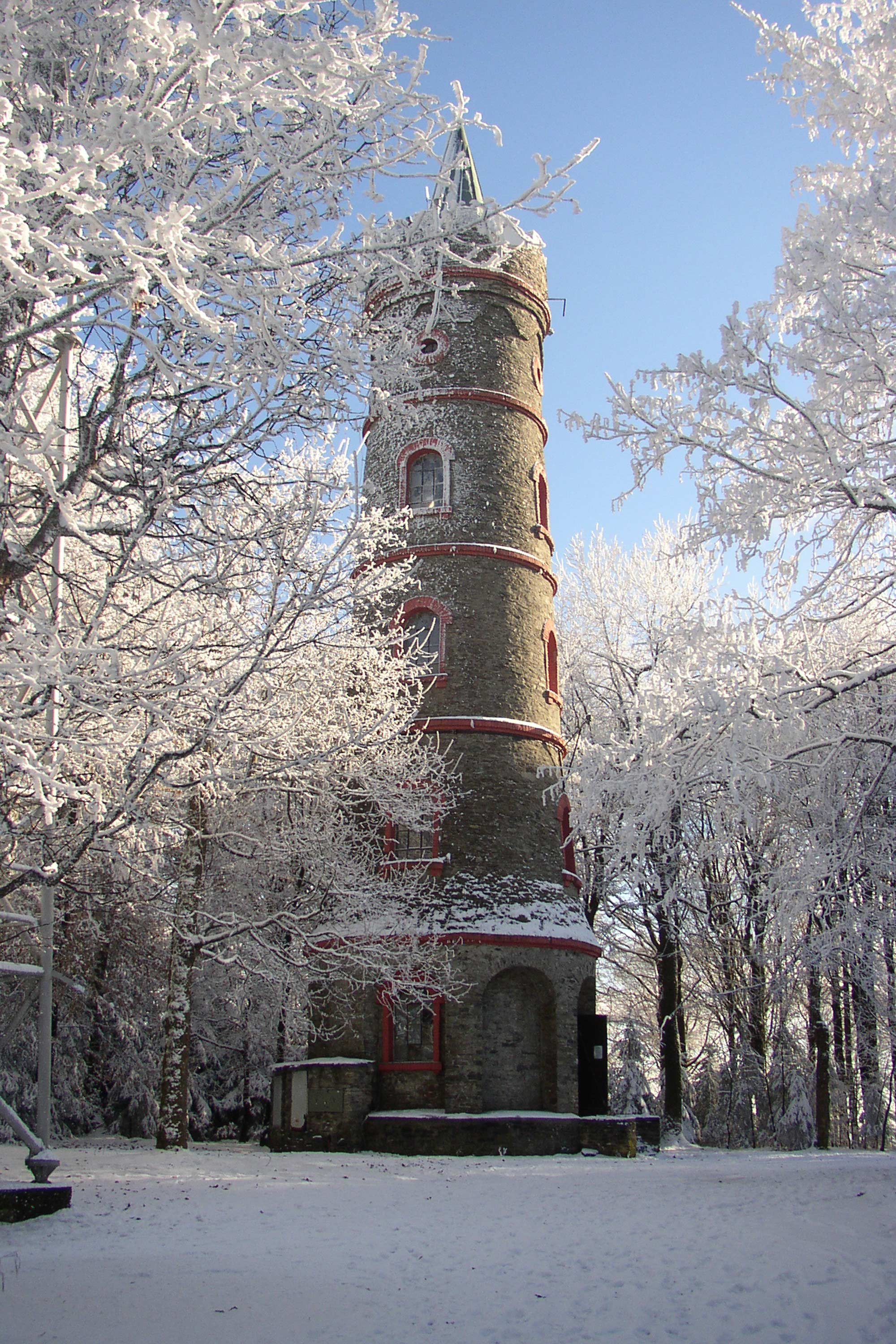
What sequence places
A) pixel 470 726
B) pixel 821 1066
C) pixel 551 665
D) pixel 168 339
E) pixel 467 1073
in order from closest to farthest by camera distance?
pixel 168 339 → pixel 467 1073 → pixel 470 726 → pixel 551 665 → pixel 821 1066

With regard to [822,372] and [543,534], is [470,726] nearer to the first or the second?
[543,534]

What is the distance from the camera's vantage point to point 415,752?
59.3ft

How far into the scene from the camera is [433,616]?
19609mm

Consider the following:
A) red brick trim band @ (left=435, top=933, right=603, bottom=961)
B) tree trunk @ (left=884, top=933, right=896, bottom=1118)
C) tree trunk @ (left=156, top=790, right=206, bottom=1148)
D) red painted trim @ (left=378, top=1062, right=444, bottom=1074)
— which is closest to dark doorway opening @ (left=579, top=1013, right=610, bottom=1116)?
red brick trim band @ (left=435, top=933, right=603, bottom=961)

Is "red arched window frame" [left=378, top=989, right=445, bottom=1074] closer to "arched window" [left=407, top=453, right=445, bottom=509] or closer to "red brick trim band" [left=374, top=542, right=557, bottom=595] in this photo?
"red brick trim band" [left=374, top=542, right=557, bottom=595]

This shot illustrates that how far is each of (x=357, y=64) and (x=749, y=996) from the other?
25.2m

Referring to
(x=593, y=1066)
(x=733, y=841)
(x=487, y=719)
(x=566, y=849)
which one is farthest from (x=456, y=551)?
(x=593, y=1066)

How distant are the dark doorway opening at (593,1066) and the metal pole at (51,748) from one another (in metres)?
11.2

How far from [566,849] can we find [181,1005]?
781 centimetres

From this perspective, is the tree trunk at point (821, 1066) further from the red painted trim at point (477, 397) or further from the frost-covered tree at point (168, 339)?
the frost-covered tree at point (168, 339)

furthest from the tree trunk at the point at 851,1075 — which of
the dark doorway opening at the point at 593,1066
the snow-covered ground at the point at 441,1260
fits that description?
the snow-covered ground at the point at 441,1260

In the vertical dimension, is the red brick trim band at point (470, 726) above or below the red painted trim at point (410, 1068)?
above

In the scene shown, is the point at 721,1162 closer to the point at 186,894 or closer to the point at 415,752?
the point at 415,752

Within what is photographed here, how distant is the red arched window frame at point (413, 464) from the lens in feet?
65.0
